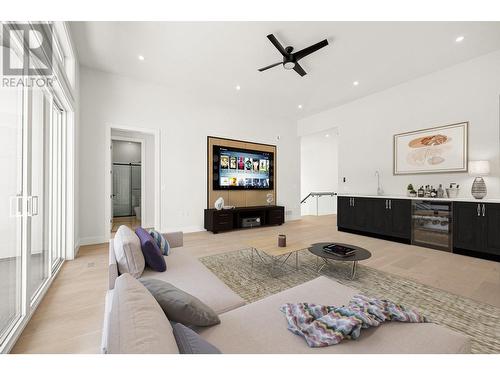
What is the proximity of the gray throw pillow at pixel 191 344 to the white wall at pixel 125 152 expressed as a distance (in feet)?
23.3

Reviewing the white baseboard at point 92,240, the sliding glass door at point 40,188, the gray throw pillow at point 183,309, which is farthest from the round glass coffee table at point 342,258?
the white baseboard at point 92,240

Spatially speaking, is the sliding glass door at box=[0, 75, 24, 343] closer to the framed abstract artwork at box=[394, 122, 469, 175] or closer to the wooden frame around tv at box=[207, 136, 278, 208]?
the wooden frame around tv at box=[207, 136, 278, 208]

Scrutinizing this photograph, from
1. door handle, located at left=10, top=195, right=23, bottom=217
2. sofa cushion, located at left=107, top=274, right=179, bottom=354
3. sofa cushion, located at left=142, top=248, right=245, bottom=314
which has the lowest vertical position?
sofa cushion, located at left=142, top=248, right=245, bottom=314

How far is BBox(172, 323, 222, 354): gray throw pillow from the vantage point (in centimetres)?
75

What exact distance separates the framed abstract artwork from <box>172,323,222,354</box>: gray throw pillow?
491 cm

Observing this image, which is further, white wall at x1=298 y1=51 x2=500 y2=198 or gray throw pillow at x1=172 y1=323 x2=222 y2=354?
white wall at x1=298 y1=51 x2=500 y2=198

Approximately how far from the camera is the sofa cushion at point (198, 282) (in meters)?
1.40

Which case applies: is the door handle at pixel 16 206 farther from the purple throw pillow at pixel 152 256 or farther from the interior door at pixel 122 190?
the interior door at pixel 122 190

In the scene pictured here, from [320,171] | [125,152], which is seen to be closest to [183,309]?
[125,152]

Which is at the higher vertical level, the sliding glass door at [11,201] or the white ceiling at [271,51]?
the white ceiling at [271,51]

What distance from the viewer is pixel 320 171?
923 cm

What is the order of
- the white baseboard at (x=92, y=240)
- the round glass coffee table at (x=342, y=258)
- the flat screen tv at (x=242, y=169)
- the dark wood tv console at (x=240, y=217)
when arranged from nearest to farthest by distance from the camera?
the round glass coffee table at (x=342, y=258), the white baseboard at (x=92, y=240), the dark wood tv console at (x=240, y=217), the flat screen tv at (x=242, y=169)

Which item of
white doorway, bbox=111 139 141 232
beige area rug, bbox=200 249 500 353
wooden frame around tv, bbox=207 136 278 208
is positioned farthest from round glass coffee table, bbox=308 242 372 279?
white doorway, bbox=111 139 141 232

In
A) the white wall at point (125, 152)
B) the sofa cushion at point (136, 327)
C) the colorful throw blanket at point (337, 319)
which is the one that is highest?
the white wall at point (125, 152)
